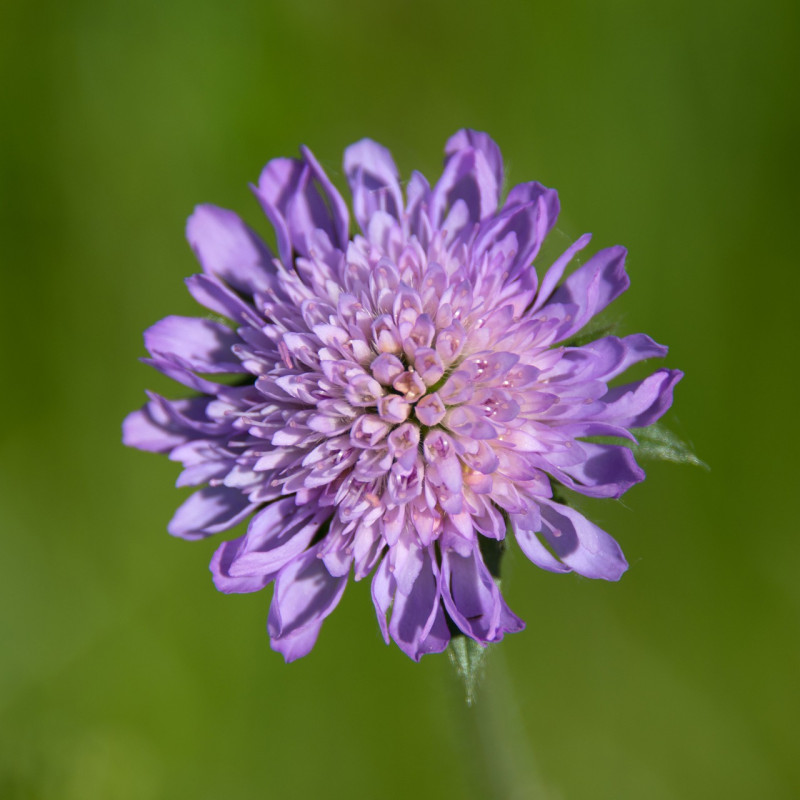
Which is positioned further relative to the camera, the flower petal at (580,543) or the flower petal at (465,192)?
the flower petal at (465,192)

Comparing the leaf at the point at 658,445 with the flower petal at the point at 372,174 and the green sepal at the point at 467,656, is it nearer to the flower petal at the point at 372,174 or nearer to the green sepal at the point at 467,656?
the green sepal at the point at 467,656

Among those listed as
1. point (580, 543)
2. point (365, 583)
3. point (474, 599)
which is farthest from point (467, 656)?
point (365, 583)

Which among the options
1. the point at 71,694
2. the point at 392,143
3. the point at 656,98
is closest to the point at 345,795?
the point at 71,694

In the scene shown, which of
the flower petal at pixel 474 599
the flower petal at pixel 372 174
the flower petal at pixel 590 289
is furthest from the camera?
the flower petal at pixel 372 174

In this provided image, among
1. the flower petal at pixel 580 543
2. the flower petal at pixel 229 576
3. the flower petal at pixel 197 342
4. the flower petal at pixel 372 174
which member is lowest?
the flower petal at pixel 580 543

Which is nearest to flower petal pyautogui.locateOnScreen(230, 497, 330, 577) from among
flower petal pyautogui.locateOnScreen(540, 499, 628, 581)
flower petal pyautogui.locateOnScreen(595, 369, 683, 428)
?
flower petal pyautogui.locateOnScreen(540, 499, 628, 581)

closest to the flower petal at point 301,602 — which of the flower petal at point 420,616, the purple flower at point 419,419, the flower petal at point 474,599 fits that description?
the purple flower at point 419,419

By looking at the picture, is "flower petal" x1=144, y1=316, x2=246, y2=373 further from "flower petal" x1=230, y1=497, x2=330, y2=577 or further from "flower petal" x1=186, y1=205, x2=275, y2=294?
"flower petal" x1=230, y1=497, x2=330, y2=577
